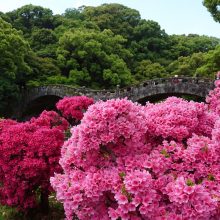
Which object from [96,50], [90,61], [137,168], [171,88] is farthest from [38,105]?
[137,168]

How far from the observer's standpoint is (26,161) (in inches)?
435

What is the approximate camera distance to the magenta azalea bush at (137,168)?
20.1 ft

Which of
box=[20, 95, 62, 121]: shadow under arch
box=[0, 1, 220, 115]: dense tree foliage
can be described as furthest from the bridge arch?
box=[20, 95, 62, 121]: shadow under arch

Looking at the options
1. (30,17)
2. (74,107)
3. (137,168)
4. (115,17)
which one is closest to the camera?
(137,168)

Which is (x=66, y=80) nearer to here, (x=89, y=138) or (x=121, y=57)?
(x=121, y=57)

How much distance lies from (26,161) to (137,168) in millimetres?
5044

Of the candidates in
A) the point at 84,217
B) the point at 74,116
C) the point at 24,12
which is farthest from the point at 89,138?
the point at 24,12

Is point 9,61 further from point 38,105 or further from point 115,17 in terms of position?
point 115,17

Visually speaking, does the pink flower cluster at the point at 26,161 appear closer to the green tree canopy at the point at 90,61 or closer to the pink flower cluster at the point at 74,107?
the pink flower cluster at the point at 74,107

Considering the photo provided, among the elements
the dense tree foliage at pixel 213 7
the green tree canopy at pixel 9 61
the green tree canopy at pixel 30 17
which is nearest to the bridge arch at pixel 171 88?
the dense tree foliage at pixel 213 7

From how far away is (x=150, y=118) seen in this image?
7.63m

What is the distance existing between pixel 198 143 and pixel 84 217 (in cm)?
212

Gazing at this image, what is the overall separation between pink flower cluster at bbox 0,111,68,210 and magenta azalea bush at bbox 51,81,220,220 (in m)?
3.82

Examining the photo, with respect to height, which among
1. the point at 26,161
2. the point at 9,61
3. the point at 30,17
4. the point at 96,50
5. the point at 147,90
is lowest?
the point at 147,90
